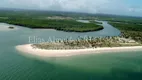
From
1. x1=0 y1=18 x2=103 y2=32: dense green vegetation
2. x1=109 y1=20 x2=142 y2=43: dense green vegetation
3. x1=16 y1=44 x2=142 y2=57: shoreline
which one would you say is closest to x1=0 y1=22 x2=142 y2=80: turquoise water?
x1=16 y1=44 x2=142 y2=57: shoreline

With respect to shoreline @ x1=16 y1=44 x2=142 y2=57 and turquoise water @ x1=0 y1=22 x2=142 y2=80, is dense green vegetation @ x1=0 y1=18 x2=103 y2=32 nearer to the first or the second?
shoreline @ x1=16 y1=44 x2=142 y2=57

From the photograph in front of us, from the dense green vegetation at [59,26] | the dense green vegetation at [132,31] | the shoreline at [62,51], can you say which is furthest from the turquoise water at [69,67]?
the dense green vegetation at [59,26]

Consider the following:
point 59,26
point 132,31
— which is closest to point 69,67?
point 59,26

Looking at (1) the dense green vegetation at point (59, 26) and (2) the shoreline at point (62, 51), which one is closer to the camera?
(2) the shoreline at point (62, 51)

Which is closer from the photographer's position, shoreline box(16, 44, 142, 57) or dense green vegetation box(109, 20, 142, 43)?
shoreline box(16, 44, 142, 57)

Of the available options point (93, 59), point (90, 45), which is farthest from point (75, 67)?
point (90, 45)

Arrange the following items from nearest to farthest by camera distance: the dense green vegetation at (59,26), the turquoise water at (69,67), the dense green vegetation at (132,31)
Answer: the turquoise water at (69,67), the dense green vegetation at (132,31), the dense green vegetation at (59,26)

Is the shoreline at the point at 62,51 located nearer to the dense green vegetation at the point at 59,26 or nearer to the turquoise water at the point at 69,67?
the turquoise water at the point at 69,67

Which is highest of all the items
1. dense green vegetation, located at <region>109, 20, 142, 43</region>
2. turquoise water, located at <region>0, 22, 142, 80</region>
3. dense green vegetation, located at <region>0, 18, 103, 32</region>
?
dense green vegetation, located at <region>0, 18, 103, 32</region>

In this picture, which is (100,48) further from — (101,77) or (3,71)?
(3,71)

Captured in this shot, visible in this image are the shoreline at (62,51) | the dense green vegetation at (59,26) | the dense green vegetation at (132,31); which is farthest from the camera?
the dense green vegetation at (59,26)

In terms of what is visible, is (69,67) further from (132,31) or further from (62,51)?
(132,31)
